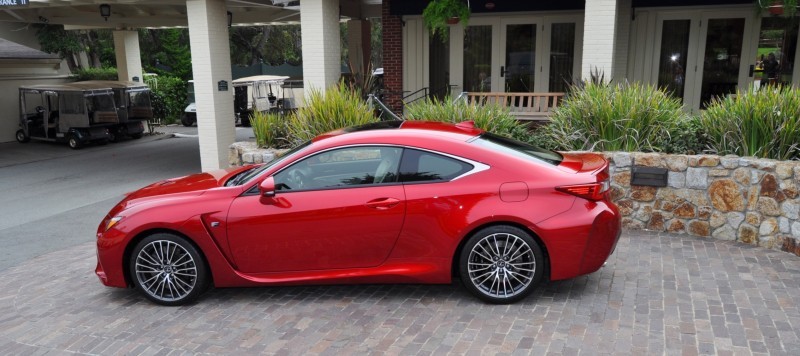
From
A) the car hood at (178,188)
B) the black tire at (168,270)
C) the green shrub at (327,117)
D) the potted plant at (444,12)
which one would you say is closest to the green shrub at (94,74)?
the potted plant at (444,12)

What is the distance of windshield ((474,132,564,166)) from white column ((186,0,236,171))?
25.7 ft

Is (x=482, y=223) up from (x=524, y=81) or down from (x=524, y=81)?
down

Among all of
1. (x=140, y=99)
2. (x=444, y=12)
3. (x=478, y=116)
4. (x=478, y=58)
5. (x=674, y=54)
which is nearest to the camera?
(x=478, y=116)

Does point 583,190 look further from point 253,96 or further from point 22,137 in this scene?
point 22,137

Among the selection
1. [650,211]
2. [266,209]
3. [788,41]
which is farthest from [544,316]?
[788,41]

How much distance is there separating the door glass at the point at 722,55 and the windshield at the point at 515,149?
8338 mm

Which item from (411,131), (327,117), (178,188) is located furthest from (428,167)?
(327,117)

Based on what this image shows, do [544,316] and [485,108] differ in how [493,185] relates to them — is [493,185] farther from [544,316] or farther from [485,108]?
[485,108]

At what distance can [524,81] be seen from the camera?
13734 millimetres

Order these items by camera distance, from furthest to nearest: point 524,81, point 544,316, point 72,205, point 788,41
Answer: point 524,81, point 788,41, point 72,205, point 544,316

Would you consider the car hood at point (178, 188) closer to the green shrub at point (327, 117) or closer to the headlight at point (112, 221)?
the headlight at point (112, 221)

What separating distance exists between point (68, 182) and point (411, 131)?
10582 millimetres

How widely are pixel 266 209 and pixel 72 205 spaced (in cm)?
728

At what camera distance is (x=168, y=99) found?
25.8 m
